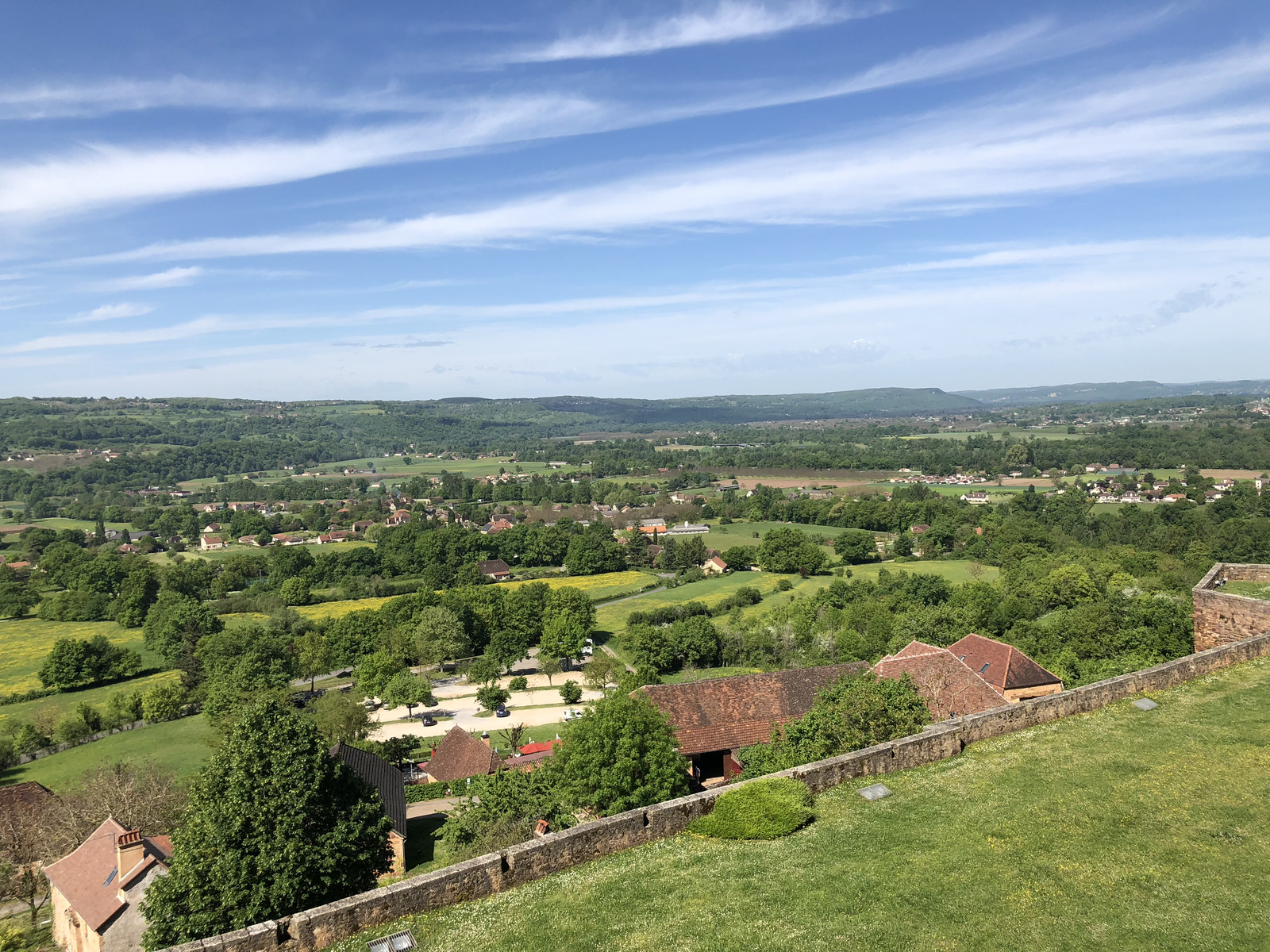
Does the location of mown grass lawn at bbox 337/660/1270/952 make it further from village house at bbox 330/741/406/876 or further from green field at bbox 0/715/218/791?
green field at bbox 0/715/218/791

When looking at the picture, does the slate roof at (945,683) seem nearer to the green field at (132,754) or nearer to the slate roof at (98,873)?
the slate roof at (98,873)

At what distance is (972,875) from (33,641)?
85.9 meters

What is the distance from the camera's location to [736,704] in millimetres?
32219

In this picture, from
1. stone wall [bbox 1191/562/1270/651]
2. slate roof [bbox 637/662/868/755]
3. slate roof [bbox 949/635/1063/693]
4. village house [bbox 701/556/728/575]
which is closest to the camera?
stone wall [bbox 1191/562/1270/651]

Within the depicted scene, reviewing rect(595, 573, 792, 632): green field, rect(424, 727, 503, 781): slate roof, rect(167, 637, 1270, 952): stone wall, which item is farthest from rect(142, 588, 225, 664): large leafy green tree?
rect(167, 637, 1270, 952): stone wall

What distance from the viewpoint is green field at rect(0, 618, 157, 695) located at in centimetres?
6119

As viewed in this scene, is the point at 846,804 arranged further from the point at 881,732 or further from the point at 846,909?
the point at 881,732

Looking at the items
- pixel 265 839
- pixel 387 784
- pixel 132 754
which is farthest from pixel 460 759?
pixel 265 839

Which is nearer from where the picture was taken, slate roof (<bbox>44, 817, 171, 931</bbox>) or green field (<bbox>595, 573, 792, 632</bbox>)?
slate roof (<bbox>44, 817, 171, 931</bbox>)

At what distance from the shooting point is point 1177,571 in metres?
58.2

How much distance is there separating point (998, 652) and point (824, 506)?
90.3m

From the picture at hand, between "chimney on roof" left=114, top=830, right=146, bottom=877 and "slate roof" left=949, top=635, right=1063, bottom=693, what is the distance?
2691 centimetres

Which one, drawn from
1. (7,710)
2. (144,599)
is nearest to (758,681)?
(7,710)

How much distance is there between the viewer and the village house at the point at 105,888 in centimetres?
2034
